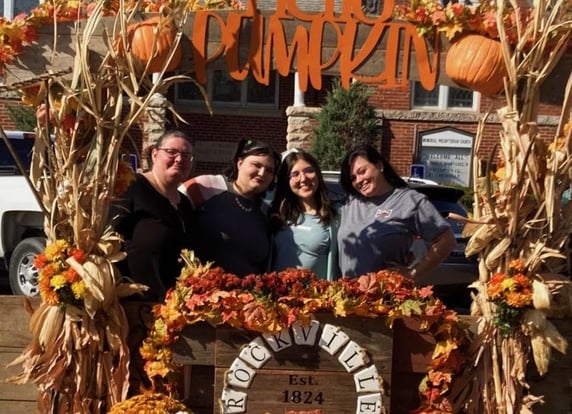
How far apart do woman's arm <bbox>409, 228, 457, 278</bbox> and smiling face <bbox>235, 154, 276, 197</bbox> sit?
85cm

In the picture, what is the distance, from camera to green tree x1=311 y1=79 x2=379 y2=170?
15703mm

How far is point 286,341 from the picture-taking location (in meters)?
3.28

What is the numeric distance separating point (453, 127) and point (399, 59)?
A: 45.3 feet

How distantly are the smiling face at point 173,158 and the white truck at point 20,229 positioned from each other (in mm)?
4985

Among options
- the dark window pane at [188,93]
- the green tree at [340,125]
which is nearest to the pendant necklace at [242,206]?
the green tree at [340,125]

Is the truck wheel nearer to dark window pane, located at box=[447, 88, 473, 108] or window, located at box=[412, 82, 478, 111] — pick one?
window, located at box=[412, 82, 478, 111]

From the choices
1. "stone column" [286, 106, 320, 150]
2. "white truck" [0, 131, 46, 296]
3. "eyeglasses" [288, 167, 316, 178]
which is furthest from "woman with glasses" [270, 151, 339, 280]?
"stone column" [286, 106, 320, 150]

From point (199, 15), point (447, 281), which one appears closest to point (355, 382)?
point (199, 15)

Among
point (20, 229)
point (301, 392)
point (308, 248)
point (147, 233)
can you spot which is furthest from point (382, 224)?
point (20, 229)

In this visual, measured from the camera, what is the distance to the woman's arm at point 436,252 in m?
4.00

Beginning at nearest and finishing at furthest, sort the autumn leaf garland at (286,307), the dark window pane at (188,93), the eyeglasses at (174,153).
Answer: the autumn leaf garland at (286,307)
the eyeglasses at (174,153)
the dark window pane at (188,93)

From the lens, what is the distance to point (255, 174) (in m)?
3.93

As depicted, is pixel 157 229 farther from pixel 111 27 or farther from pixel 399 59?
pixel 399 59

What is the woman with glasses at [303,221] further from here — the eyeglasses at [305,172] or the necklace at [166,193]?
the necklace at [166,193]
